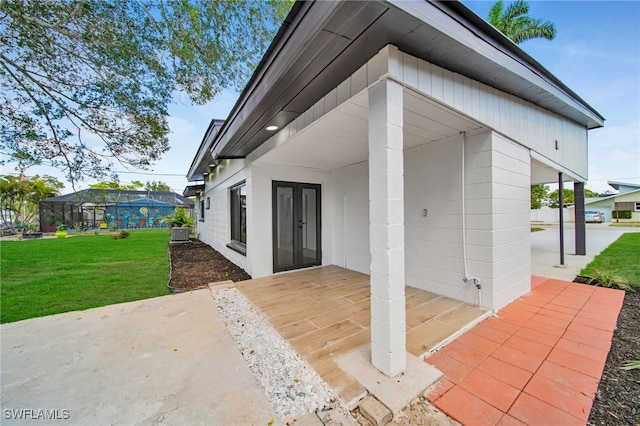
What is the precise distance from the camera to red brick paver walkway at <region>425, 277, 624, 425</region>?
156 cm

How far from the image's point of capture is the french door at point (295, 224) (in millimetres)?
5195

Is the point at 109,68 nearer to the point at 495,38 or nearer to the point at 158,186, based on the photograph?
the point at 495,38

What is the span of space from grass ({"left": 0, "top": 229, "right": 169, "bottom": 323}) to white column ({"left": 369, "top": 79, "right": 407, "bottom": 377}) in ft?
13.3

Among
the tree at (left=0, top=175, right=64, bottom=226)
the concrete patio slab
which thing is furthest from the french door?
the tree at (left=0, top=175, right=64, bottom=226)

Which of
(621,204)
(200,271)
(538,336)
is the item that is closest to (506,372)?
(538,336)

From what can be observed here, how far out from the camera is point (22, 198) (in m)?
15.4

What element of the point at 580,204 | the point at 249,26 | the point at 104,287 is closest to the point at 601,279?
the point at 580,204

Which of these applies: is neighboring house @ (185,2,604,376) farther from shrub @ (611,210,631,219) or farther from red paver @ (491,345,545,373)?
shrub @ (611,210,631,219)

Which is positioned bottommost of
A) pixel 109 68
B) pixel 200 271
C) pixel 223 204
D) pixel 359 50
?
pixel 200 271

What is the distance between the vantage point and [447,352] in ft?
7.30

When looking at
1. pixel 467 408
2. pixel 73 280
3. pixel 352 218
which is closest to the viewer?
pixel 467 408

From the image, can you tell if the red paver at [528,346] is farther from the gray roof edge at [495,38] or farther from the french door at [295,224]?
the french door at [295,224]

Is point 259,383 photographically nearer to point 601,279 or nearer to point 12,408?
point 12,408

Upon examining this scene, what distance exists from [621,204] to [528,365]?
112 feet
